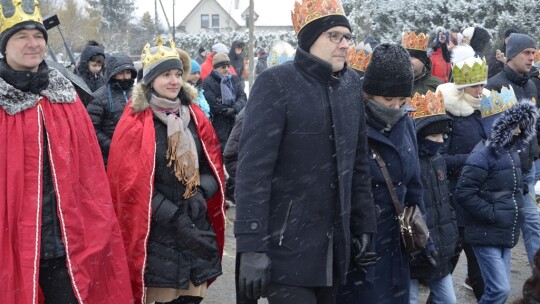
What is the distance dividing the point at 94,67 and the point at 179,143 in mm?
4300

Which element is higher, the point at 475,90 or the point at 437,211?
the point at 475,90

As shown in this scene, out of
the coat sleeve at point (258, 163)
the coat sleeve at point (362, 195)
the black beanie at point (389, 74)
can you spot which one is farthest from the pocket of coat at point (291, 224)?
the black beanie at point (389, 74)

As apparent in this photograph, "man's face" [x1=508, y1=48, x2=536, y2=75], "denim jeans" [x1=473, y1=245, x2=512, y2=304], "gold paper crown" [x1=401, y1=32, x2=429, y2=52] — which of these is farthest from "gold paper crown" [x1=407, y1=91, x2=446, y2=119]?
"man's face" [x1=508, y1=48, x2=536, y2=75]

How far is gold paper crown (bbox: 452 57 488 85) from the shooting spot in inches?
234

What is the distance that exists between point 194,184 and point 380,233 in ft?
4.20

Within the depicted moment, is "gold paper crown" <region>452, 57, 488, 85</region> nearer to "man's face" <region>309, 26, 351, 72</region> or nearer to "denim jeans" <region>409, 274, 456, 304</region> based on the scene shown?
"denim jeans" <region>409, 274, 456, 304</region>

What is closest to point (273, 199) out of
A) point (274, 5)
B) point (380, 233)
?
point (380, 233)

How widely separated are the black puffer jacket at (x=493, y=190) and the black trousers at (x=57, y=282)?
2.87m

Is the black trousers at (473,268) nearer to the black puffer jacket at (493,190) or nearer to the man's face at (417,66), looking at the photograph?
the black puffer jacket at (493,190)

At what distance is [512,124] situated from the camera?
5.44 metres

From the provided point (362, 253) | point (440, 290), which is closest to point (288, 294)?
point (362, 253)

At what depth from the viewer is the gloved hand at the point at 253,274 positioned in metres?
3.21

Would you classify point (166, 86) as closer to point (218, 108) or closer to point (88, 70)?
point (88, 70)

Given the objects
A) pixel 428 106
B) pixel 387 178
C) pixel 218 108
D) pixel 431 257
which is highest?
pixel 428 106
